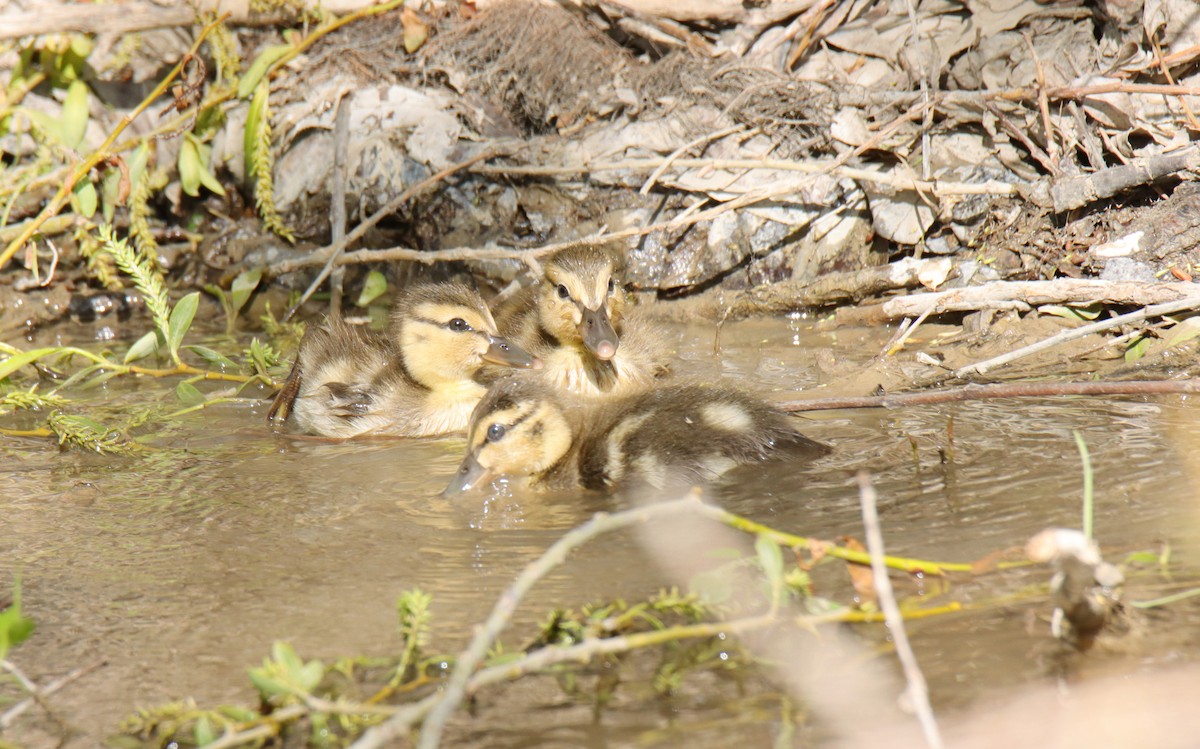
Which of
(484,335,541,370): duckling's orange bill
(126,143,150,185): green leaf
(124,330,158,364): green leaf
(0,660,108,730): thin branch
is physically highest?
(126,143,150,185): green leaf

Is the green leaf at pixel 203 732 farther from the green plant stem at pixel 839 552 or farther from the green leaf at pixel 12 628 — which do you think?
the green plant stem at pixel 839 552

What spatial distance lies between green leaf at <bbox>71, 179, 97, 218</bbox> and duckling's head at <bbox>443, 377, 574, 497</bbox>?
294 centimetres

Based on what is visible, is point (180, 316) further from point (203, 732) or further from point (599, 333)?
point (203, 732)

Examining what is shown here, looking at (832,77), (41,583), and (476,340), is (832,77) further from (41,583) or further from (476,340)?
(41,583)

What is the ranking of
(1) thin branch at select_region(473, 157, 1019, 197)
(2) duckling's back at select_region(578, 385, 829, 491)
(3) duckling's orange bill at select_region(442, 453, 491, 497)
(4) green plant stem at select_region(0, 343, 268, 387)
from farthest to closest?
1. (1) thin branch at select_region(473, 157, 1019, 197)
2. (4) green plant stem at select_region(0, 343, 268, 387)
3. (3) duckling's orange bill at select_region(442, 453, 491, 497)
4. (2) duckling's back at select_region(578, 385, 829, 491)

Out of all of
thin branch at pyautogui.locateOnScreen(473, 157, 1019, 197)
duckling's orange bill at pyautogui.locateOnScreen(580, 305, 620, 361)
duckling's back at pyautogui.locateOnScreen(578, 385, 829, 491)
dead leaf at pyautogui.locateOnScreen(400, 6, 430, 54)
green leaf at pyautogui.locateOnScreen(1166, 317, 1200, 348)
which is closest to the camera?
duckling's back at pyautogui.locateOnScreen(578, 385, 829, 491)

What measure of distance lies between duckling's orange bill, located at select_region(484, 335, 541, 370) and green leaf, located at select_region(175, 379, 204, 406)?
107 centimetres

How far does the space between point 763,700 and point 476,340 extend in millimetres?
2501

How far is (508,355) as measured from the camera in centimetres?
437

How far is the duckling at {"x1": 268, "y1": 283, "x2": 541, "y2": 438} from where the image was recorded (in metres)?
4.29

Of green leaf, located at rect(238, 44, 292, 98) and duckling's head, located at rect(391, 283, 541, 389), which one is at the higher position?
green leaf, located at rect(238, 44, 292, 98)

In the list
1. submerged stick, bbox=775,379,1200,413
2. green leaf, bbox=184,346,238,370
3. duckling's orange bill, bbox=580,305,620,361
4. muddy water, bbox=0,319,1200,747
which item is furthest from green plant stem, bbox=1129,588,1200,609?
green leaf, bbox=184,346,238,370

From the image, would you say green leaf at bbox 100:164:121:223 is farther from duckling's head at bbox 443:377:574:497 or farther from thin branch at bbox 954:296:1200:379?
thin branch at bbox 954:296:1200:379

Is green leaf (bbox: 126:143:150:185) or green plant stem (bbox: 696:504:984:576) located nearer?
green plant stem (bbox: 696:504:984:576)
